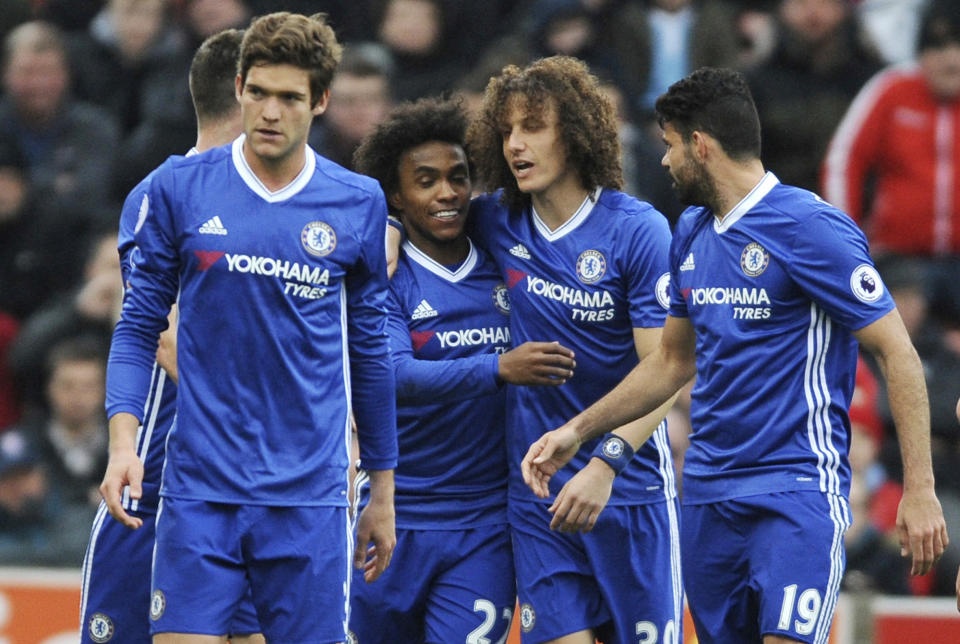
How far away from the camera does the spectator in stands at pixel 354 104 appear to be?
9.72 m

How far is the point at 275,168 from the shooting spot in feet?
16.8

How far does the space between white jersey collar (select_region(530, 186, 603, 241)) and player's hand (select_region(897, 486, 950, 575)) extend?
5.11 feet

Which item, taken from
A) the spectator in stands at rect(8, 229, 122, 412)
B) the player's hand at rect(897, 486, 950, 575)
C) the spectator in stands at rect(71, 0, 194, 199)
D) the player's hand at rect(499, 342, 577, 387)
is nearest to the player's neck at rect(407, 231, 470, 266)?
the player's hand at rect(499, 342, 577, 387)

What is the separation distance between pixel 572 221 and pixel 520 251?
22 cm

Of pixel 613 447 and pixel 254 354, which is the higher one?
pixel 254 354

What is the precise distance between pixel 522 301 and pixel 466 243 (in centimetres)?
39

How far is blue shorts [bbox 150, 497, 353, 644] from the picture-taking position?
16.2ft

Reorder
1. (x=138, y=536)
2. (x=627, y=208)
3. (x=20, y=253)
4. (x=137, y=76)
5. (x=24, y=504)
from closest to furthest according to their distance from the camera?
1. (x=138, y=536)
2. (x=627, y=208)
3. (x=24, y=504)
4. (x=20, y=253)
5. (x=137, y=76)

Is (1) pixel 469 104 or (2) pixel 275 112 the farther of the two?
(1) pixel 469 104

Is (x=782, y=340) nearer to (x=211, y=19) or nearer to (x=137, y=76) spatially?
(x=211, y=19)

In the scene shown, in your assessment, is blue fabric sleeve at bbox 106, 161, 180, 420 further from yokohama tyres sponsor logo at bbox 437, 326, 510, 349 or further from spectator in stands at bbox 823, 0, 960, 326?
spectator in stands at bbox 823, 0, 960, 326

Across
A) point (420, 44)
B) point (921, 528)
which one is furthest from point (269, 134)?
point (420, 44)

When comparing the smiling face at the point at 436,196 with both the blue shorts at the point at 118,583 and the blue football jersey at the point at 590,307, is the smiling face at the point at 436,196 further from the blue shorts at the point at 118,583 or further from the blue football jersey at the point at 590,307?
the blue shorts at the point at 118,583

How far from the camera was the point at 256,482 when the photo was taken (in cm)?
503
